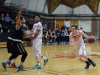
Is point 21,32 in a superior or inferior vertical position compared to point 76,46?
superior

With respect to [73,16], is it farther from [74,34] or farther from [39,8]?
[74,34]

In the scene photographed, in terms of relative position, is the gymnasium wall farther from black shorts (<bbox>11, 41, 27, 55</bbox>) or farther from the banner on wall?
black shorts (<bbox>11, 41, 27, 55</bbox>)

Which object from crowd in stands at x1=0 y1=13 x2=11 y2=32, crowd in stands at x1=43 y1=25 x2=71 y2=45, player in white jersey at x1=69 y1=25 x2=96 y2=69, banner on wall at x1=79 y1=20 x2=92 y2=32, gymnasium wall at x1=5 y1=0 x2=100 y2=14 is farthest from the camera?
banner on wall at x1=79 y1=20 x2=92 y2=32

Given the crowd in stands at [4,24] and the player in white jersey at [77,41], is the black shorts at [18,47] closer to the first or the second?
the player in white jersey at [77,41]

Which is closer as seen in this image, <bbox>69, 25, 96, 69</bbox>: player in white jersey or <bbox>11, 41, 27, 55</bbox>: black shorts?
<bbox>11, 41, 27, 55</bbox>: black shorts

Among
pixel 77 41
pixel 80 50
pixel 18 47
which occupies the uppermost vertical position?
pixel 77 41

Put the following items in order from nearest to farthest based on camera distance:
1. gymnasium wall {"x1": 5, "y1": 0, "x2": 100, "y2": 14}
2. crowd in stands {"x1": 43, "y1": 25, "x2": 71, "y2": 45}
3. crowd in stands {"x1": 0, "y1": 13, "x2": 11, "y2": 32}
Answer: crowd in stands {"x1": 0, "y1": 13, "x2": 11, "y2": 32} < crowd in stands {"x1": 43, "y1": 25, "x2": 71, "y2": 45} < gymnasium wall {"x1": 5, "y1": 0, "x2": 100, "y2": 14}

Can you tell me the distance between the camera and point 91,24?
110ft

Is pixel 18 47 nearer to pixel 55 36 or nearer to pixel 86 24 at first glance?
pixel 55 36

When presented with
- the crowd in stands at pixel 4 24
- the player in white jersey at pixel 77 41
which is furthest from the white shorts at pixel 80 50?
the crowd in stands at pixel 4 24

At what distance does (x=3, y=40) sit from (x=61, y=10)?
13.5 metres

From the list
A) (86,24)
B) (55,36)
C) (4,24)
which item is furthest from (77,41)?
(86,24)

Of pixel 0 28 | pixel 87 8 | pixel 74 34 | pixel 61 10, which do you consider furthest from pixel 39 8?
pixel 74 34

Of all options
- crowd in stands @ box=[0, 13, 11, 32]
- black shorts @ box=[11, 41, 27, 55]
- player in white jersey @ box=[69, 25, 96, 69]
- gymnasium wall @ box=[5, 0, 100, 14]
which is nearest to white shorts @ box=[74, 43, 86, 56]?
player in white jersey @ box=[69, 25, 96, 69]
